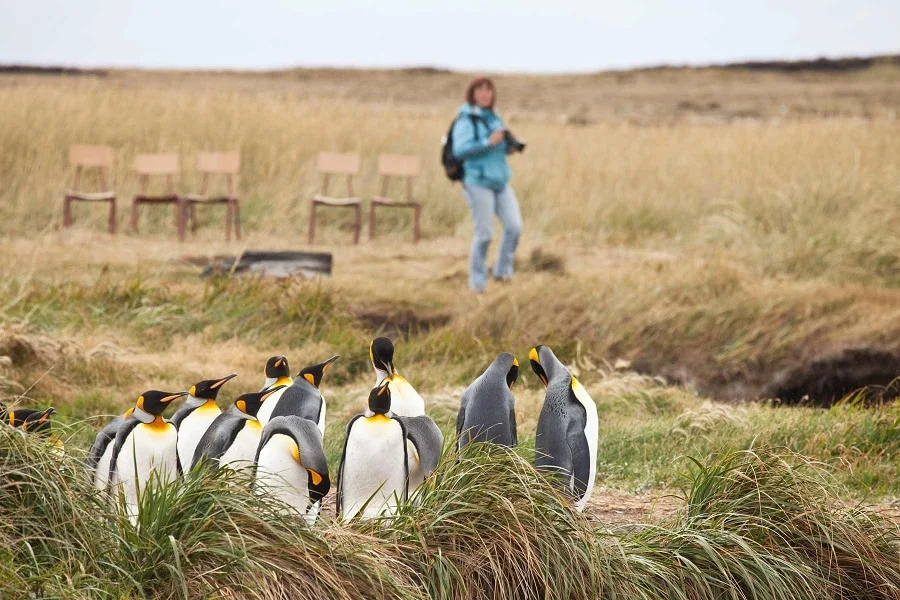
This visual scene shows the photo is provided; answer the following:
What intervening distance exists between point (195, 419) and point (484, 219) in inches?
196

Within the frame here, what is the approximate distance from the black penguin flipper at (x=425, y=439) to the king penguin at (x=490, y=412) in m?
0.09

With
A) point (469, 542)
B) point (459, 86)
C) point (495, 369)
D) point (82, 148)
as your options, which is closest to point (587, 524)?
point (469, 542)

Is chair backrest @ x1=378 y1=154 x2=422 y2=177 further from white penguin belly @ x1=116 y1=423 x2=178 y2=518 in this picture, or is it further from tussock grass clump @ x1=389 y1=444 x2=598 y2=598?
tussock grass clump @ x1=389 y1=444 x2=598 y2=598

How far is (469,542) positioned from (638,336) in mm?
4665

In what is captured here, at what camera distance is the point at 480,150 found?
8750mm

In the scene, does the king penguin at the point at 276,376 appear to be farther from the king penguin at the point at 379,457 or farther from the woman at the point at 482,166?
the woman at the point at 482,166

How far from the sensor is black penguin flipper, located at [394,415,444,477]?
396cm

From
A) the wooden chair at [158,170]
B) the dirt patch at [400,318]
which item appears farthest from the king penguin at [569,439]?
the wooden chair at [158,170]

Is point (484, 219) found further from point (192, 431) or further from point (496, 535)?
point (496, 535)

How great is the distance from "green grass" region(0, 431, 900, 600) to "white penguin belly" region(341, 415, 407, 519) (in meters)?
0.17

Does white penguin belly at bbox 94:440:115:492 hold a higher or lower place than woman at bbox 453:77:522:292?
lower

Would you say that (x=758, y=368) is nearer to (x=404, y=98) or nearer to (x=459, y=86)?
(x=404, y=98)

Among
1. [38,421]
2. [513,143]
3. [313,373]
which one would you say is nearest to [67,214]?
[513,143]

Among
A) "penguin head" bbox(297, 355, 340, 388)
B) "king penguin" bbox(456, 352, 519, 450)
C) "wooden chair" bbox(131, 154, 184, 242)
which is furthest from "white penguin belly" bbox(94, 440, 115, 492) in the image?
"wooden chair" bbox(131, 154, 184, 242)
